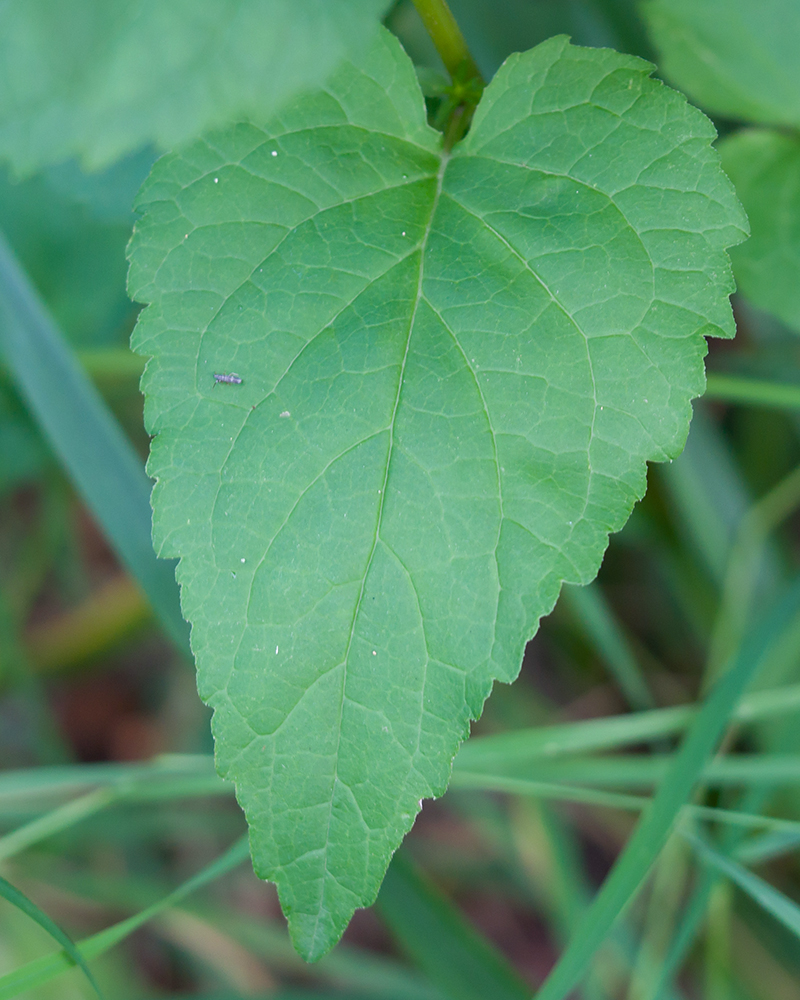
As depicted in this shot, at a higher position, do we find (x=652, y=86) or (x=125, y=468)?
(x=652, y=86)

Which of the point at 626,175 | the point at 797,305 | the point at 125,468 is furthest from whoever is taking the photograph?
the point at 125,468

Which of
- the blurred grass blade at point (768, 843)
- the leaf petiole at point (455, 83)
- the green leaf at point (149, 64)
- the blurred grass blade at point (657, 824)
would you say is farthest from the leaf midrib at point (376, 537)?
the blurred grass blade at point (768, 843)

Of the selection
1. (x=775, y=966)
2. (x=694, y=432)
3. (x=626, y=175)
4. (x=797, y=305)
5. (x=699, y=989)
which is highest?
(x=626, y=175)

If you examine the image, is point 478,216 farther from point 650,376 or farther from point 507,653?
point 507,653

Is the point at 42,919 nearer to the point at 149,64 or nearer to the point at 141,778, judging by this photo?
the point at 141,778

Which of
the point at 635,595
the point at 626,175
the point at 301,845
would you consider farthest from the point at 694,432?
the point at 301,845

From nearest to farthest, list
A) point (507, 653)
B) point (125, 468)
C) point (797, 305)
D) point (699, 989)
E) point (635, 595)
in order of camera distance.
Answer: point (507, 653), point (797, 305), point (125, 468), point (699, 989), point (635, 595)

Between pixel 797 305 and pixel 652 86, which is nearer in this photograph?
pixel 652 86
